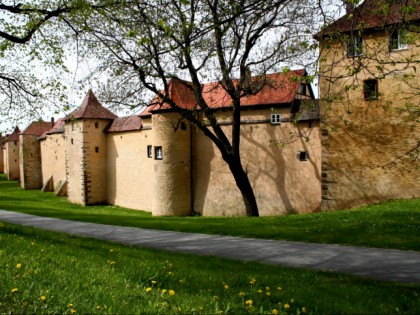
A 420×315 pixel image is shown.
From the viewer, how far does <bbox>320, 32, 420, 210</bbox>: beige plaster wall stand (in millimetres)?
16250

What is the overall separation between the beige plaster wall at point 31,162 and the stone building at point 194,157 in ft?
62.0

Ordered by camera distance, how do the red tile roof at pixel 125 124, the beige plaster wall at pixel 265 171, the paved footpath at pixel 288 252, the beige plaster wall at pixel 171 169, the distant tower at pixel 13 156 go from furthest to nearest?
1. the distant tower at pixel 13 156
2. the red tile roof at pixel 125 124
3. the beige plaster wall at pixel 171 169
4. the beige plaster wall at pixel 265 171
5. the paved footpath at pixel 288 252

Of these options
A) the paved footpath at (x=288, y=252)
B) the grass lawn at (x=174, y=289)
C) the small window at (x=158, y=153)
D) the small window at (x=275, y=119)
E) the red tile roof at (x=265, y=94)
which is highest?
the red tile roof at (x=265, y=94)

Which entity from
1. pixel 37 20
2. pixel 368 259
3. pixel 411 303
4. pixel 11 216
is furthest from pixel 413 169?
pixel 11 216

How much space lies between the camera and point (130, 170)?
28.9m

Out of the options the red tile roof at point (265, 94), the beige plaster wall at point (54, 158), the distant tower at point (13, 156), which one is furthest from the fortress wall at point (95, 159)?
the distant tower at point (13, 156)

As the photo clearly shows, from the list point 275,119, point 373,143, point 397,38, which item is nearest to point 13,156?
point 275,119

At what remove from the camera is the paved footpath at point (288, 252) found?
Result: 7242 millimetres

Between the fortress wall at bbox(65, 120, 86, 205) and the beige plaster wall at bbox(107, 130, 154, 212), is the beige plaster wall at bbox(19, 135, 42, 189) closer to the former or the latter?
the fortress wall at bbox(65, 120, 86, 205)

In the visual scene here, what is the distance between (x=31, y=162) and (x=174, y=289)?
48737 mm

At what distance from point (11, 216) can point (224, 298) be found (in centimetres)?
1684

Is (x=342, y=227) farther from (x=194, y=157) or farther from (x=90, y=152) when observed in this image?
(x=90, y=152)

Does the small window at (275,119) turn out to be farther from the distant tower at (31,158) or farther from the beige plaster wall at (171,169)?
the distant tower at (31,158)

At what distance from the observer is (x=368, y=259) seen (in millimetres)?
7957
